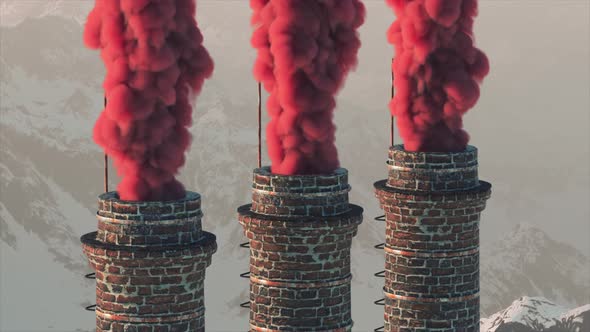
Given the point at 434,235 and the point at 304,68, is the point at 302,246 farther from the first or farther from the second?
the point at 434,235

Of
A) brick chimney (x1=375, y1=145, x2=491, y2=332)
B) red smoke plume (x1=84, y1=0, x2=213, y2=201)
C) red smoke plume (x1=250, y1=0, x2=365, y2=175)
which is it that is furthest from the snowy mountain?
red smoke plume (x1=84, y1=0, x2=213, y2=201)

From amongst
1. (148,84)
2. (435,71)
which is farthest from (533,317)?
→ (148,84)

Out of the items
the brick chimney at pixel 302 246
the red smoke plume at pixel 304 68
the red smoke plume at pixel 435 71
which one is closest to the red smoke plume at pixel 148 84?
the red smoke plume at pixel 304 68

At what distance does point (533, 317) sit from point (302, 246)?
224 feet

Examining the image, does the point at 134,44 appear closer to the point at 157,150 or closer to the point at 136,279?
the point at 157,150

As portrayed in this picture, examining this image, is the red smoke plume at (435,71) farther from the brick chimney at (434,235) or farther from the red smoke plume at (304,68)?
the red smoke plume at (304,68)

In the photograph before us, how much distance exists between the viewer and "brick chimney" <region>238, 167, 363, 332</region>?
115ft

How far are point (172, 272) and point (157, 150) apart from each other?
2899 millimetres

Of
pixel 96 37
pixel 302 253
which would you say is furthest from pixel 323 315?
pixel 96 37

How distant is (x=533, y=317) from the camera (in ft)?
330

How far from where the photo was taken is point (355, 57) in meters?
35.6

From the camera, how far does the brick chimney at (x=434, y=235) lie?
39.4 m

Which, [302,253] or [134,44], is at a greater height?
[134,44]

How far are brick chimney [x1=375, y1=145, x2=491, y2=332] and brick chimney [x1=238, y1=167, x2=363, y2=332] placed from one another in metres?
4.23
